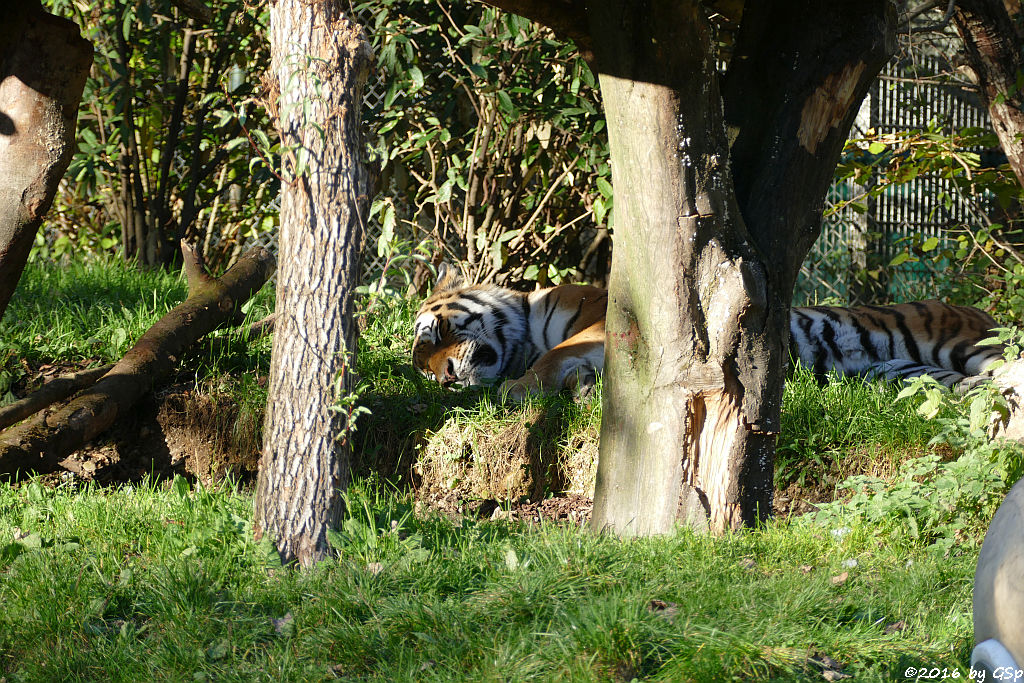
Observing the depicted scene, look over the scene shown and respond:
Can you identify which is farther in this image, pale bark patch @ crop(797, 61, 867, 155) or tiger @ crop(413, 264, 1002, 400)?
tiger @ crop(413, 264, 1002, 400)

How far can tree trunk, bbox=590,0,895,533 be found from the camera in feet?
11.7

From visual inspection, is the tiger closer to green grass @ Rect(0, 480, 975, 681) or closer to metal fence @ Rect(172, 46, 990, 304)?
metal fence @ Rect(172, 46, 990, 304)

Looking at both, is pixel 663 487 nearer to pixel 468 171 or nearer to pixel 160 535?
pixel 160 535

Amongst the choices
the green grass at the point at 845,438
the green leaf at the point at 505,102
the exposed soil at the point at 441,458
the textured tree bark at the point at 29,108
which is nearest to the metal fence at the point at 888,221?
the green leaf at the point at 505,102

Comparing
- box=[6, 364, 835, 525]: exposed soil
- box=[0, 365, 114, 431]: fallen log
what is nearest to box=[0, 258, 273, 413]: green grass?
box=[6, 364, 835, 525]: exposed soil

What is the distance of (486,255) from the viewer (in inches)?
281

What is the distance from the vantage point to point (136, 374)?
5184 millimetres

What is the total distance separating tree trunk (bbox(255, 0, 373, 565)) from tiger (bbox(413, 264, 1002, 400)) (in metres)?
2.49

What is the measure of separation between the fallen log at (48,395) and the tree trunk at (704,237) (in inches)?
115

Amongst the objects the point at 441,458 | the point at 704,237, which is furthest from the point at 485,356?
the point at 704,237

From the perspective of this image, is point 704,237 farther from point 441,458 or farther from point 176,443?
point 176,443

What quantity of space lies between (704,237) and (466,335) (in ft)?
8.54

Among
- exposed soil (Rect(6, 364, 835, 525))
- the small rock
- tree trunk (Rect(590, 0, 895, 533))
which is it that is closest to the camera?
the small rock

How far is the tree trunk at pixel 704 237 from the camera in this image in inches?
140
